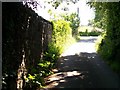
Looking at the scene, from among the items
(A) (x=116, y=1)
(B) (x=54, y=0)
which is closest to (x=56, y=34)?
(B) (x=54, y=0)

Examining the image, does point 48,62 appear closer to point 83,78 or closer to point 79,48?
point 83,78

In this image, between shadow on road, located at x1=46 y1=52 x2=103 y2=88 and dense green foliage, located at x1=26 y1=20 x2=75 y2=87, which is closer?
dense green foliage, located at x1=26 y1=20 x2=75 y2=87

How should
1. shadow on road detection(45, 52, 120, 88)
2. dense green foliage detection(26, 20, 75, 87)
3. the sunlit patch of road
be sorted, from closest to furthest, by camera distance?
dense green foliage detection(26, 20, 75, 87), shadow on road detection(45, 52, 120, 88), the sunlit patch of road

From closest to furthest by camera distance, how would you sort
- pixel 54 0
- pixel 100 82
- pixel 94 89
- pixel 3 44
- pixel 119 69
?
1. pixel 3 44
2. pixel 94 89
3. pixel 100 82
4. pixel 119 69
5. pixel 54 0

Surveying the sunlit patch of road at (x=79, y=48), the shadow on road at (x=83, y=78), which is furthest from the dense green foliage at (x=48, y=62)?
the sunlit patch of road at (x=79, y=48)

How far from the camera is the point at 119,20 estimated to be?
546 inches

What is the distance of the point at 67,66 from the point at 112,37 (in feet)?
10.6

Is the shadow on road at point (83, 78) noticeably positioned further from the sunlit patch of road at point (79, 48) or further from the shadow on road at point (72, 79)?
the sunlit patch of road at point (79, 48)

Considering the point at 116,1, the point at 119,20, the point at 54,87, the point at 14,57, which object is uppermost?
the point at 116,1

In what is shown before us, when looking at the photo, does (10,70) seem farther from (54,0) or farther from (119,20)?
(54,0)

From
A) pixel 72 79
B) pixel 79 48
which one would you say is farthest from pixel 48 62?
pixel 79 48

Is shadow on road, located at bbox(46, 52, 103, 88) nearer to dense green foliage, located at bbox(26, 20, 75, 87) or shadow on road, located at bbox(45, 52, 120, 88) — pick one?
shadow on road, located at bbox(45, 52, 120, 88)


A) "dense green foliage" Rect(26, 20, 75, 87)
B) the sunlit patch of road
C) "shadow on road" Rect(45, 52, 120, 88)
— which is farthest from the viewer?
the sunlit patch of road

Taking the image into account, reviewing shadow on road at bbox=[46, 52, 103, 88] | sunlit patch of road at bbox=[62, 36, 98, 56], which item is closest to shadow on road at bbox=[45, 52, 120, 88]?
shadow on road at bbox=[46, 52, 103, 88]
